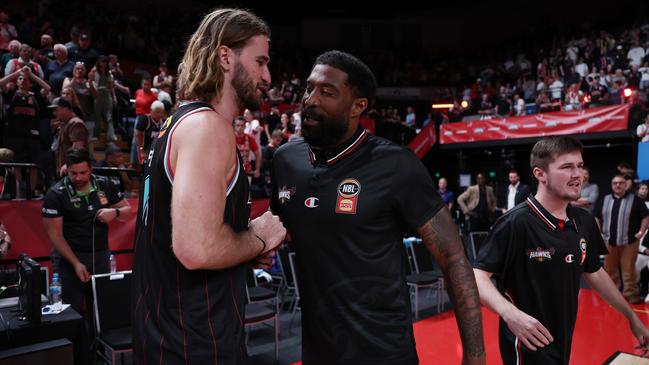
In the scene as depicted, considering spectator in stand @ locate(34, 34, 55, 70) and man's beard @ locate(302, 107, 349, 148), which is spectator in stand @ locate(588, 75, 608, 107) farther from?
man's beard @ locate(302, 107, 349, 148)

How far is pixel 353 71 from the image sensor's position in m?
1.95

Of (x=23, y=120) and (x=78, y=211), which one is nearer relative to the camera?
(x=78, y=211)

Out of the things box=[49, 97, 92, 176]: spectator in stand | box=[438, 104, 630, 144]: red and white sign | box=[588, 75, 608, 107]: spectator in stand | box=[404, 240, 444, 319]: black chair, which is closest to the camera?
box=[49, 97, 92, 176]: spectator in stand

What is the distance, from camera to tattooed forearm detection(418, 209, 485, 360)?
1790mm

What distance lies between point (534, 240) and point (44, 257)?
16.9 feet

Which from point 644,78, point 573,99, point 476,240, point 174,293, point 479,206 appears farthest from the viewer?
point 573,99

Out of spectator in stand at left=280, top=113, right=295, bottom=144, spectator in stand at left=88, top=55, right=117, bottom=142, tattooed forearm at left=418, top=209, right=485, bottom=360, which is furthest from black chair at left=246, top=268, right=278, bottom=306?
spectator in stand at left=88, top=55, right=117, bottom=142

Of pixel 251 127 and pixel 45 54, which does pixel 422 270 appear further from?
pixel 45 54

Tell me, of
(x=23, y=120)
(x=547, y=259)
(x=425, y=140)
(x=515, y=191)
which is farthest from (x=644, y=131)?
(x=23, y=120)

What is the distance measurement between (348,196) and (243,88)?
1.78 feet

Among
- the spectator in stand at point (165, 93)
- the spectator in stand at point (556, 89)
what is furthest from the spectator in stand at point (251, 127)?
the spectator in stand at point (556, 89)

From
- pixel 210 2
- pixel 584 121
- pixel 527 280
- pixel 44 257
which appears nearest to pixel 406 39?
pixel 210 2

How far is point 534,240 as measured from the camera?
8.65ft

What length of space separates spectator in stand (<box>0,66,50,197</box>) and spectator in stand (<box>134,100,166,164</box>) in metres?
1.39
